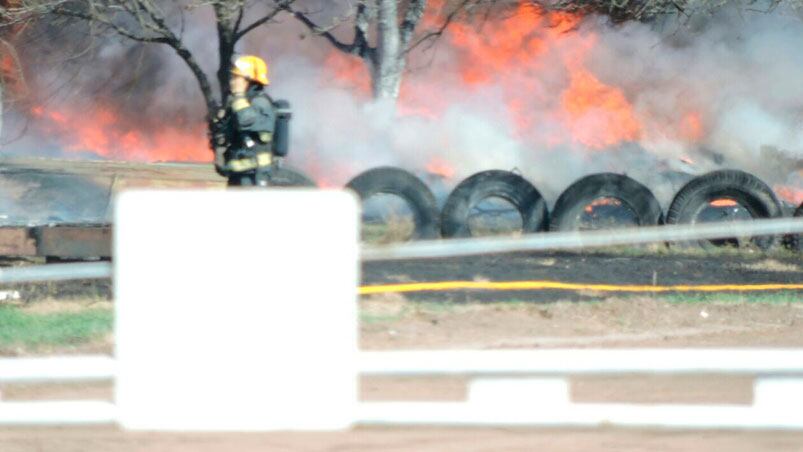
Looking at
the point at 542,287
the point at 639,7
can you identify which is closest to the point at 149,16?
the point at 639,7

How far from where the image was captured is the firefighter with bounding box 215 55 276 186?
11.5m

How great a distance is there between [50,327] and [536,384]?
17.1ft

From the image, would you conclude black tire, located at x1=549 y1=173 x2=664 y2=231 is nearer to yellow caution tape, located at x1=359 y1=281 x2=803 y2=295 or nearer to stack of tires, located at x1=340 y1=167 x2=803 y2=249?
stack of tires, located at x1=340 y1=167 x2=803 y2=249

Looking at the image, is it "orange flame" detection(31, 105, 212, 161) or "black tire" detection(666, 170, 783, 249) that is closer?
"black tire" detection(666, 170, 783, 249)

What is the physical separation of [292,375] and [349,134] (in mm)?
15985

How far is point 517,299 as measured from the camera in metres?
12.1

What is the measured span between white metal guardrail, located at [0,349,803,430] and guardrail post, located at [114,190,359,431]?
198 millimetres

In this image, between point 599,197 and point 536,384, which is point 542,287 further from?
point 536,384

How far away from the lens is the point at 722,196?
17438mm

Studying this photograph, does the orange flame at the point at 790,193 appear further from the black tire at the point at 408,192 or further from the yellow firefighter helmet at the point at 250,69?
the yellow firefighter helmet at the point at 250,69

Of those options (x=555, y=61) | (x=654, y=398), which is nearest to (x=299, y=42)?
(x=555, y=61)

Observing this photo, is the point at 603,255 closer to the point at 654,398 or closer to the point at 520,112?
the point at 654,398

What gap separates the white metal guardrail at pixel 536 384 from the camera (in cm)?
619

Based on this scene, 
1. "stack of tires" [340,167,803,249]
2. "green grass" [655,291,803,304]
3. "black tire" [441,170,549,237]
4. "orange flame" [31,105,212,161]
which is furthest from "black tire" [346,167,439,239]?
"orange flame" [31,105,212,161]
